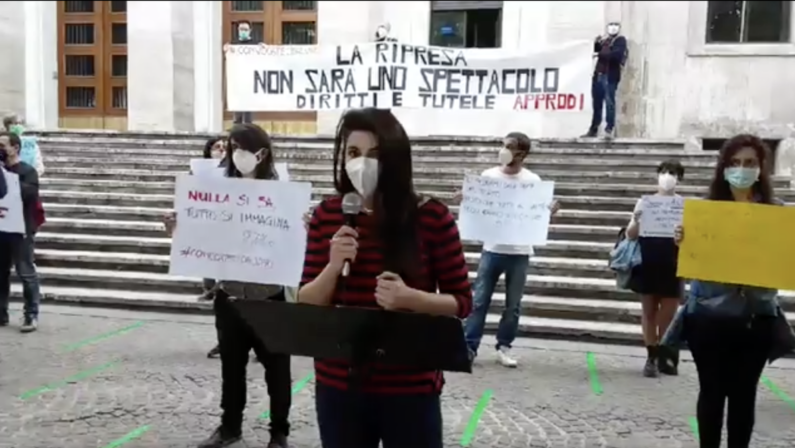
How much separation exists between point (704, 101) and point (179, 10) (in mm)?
11084

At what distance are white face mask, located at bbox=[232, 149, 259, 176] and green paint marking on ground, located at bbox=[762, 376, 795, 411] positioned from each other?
13.6ft

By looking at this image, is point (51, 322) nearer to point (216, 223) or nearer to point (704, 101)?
point (216, 223)

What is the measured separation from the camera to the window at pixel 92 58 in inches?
734

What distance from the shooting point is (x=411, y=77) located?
12.0 metres

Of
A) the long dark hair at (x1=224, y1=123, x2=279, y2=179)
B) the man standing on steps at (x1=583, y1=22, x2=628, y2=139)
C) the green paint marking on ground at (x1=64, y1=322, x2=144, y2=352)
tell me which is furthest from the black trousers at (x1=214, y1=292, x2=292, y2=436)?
the man standing on steps at (x1=583, y1=22, x2=628, y2=139)

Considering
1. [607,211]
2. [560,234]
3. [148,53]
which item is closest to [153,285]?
[560,234]

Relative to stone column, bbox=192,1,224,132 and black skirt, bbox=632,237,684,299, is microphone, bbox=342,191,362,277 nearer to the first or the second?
black skirt, bbox=632,237,684,299

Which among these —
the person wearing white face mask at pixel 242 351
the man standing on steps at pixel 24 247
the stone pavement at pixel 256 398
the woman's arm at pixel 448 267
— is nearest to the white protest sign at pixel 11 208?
the man standing on steps at pixel 24 247

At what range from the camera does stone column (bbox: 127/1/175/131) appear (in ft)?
57.5

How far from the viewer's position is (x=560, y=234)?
32.2 ft

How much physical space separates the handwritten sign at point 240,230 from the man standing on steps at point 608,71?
9132 mm

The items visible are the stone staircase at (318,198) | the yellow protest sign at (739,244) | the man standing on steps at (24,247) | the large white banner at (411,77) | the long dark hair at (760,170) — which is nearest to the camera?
the yellow protest sign at (739,244)

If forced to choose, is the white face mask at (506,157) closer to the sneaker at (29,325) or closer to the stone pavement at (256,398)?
the stone pavement at (256,398)

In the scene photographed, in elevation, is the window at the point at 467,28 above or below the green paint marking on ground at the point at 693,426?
above
